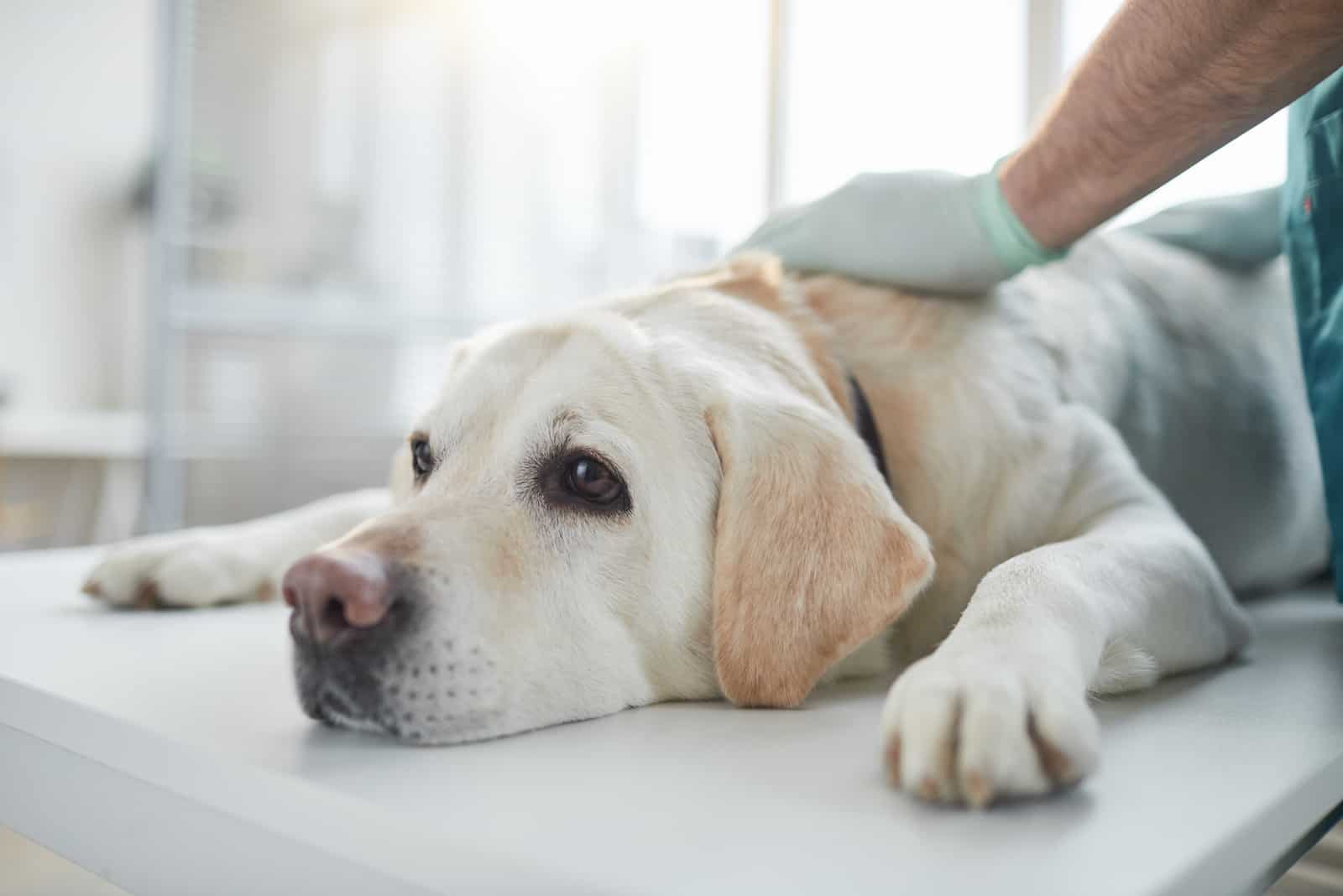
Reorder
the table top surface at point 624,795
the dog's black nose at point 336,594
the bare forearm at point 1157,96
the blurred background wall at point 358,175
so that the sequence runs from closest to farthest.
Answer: the table top surface at point 624,795
the dog's black nose at point 336,594
the bare forearm at point 1157,96
the blurred background wall at point 358,175

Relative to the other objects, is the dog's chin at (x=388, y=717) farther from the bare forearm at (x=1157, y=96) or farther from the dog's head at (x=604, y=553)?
the bare forearm at (x=1157, y=96)

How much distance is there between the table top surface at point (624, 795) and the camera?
0.57 meters

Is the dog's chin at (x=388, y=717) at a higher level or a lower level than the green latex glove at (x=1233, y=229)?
lower

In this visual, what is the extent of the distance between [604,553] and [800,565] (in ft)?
0.64

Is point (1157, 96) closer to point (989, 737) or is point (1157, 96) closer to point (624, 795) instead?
point (989, 737)

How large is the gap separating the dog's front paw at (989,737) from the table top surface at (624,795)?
19 millimetres

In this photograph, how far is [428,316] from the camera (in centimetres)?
405

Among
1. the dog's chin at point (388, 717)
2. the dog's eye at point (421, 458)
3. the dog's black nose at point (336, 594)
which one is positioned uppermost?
the dog's eye at point (421, 458)

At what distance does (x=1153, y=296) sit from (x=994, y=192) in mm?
555

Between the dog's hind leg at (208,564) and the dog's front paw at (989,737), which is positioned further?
the dog's hind leg at (208,564)

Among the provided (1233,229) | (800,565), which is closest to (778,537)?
(800,565)

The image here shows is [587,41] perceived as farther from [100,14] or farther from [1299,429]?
[1299,429]

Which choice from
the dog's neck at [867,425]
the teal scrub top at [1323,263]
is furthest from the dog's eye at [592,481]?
the teal scrub top at [1323,263]

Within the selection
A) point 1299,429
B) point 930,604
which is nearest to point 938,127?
point 1299,429
